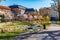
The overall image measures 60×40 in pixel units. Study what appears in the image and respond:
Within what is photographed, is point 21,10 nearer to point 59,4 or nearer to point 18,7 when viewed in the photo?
point 18,7

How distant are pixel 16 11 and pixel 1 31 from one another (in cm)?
9862

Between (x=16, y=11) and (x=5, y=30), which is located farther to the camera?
(x=16, y=11)

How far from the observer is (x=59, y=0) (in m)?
34.6

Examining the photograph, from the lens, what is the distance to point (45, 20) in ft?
128

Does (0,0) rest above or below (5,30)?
above

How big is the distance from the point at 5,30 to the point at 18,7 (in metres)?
104

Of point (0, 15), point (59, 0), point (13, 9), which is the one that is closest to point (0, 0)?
point (59, 0)

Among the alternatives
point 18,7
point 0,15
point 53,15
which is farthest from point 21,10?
point 0,15

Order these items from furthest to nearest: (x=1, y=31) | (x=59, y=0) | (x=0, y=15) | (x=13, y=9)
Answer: (x=13, y=9) < (x=0, y=15) < (x=59, y=0) < (x=1, y=31)

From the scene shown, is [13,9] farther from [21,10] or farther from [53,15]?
[53,15]

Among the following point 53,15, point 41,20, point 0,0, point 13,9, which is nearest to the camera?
point 0,0

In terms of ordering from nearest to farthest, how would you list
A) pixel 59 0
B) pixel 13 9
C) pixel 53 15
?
1. pixel 59 0
2. pixel 53 15
3. pixel 13 9

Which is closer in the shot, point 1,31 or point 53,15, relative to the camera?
point 1,31

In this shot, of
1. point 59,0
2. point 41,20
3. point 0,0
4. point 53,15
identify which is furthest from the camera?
point 53,15
